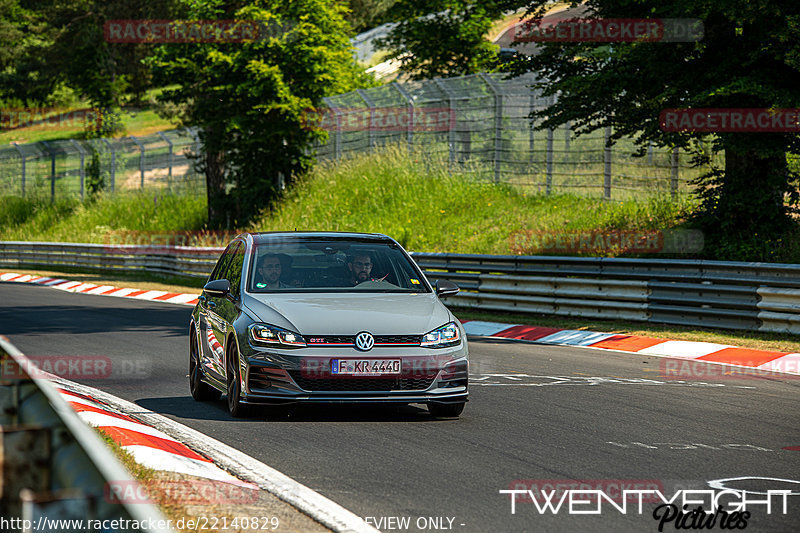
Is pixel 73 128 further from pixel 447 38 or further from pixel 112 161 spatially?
pixel 447 38

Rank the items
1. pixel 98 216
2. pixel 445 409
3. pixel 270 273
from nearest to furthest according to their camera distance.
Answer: pixel 445 409
pixel 270 273
pixel 98 216

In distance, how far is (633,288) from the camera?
16922 millimetres

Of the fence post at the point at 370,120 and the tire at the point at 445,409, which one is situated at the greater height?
the fence post at the point at 370,120

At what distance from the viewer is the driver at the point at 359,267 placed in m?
9.57

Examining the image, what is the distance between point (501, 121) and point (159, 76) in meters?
13.5

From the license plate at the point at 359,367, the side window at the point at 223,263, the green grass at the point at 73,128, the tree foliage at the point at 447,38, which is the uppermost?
the tree foliage at the point at 447,38

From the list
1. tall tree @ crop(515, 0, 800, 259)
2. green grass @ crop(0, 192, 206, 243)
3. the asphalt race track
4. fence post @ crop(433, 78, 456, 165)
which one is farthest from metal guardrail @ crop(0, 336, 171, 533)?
green grass @ crop(0, 192, 206, 243)

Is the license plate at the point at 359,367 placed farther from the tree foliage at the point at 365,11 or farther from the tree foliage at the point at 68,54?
the tree foliage at the point at 365,11

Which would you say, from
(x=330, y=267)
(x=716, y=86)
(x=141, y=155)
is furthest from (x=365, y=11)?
(x=330, y=267)

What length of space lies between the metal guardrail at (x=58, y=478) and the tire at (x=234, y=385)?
558cm

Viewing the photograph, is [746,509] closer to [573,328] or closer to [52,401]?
[52,401]

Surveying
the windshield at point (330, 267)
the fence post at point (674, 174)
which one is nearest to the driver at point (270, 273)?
the windshield at point (330, 267)

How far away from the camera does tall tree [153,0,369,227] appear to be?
35.6 meters

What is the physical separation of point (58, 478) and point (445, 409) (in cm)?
644
